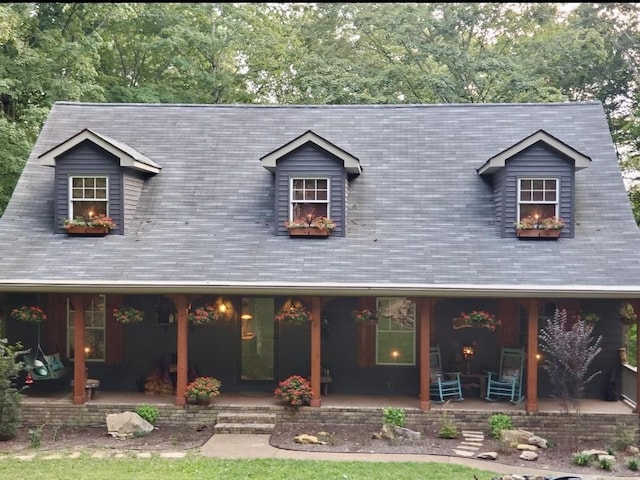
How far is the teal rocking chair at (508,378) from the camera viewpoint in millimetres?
11344

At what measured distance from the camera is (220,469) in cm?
837

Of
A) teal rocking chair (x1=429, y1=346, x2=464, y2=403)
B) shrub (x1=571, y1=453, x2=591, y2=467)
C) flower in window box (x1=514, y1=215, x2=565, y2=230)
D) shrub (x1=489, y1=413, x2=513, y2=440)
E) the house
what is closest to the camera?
shrub (x1=571, y1=453, x2=591, y2=467)

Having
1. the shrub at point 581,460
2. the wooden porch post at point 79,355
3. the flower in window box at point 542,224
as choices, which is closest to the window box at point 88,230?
the wooden porch post at point 79,355

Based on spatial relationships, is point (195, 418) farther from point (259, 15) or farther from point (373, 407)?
point (259, 15)

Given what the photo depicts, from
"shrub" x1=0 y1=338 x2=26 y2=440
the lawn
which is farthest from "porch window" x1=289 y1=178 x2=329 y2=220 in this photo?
"shrub" x1=0 y1=338 x2=26 y2=440

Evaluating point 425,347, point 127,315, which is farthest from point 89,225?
point 425,347

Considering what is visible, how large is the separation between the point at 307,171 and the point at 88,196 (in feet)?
15.2

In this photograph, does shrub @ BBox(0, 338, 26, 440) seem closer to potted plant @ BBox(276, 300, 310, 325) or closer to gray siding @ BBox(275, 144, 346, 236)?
potted plant @ BBox(276, 300, 310, 325)

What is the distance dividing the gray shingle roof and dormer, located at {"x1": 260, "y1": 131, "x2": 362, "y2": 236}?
0.44 m

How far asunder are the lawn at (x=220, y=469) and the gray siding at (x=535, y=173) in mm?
5361

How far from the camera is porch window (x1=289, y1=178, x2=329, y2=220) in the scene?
1227 centimetres

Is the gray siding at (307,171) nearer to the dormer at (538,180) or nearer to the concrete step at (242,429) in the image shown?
the dormer at (538,180)

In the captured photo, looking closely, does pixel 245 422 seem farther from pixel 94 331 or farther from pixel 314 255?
pixel 94 331

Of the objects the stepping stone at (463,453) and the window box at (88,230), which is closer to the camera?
the stepping stone at (463,453)
